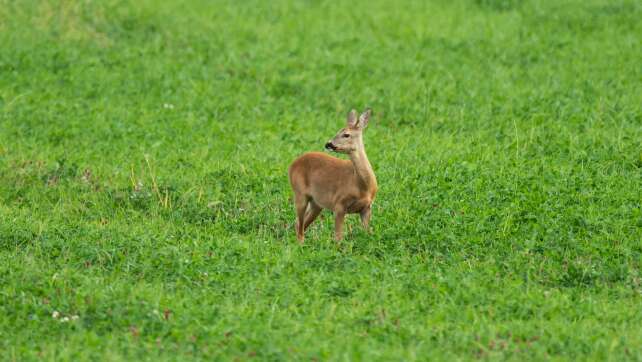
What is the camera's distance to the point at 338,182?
9383 millimetres

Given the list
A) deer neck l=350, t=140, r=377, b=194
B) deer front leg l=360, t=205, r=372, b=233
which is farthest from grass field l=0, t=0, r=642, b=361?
deer neck l=350, t=140, r=377, b=194

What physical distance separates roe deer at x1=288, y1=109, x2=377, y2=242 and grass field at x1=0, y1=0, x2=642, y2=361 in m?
0.21

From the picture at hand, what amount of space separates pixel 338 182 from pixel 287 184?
1.45 meters

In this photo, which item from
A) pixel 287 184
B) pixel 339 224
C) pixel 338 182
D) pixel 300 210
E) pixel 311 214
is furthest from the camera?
pixel 287 184

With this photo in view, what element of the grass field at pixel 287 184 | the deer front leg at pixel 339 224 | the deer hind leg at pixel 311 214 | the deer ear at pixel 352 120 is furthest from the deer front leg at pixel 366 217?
the deer ear at pixel 352 120

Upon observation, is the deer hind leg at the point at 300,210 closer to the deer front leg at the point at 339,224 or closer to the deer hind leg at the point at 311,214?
the deer hind leg at the point at 311,214

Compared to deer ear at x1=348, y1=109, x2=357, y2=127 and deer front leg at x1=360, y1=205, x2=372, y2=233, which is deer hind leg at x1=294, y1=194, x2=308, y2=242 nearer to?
deer front leg at x1=360, y1=205, x2=372, y2=233

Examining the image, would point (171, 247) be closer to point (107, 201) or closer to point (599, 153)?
point (107, 201)

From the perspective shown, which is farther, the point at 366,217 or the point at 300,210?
the point at 300,210

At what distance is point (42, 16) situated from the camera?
1630 centimetres

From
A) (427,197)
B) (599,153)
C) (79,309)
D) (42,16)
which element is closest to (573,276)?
(427,197)

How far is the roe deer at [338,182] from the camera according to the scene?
9289mm

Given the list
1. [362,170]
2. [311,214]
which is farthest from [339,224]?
[311,214]

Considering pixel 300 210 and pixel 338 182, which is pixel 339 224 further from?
pixel 300 210
